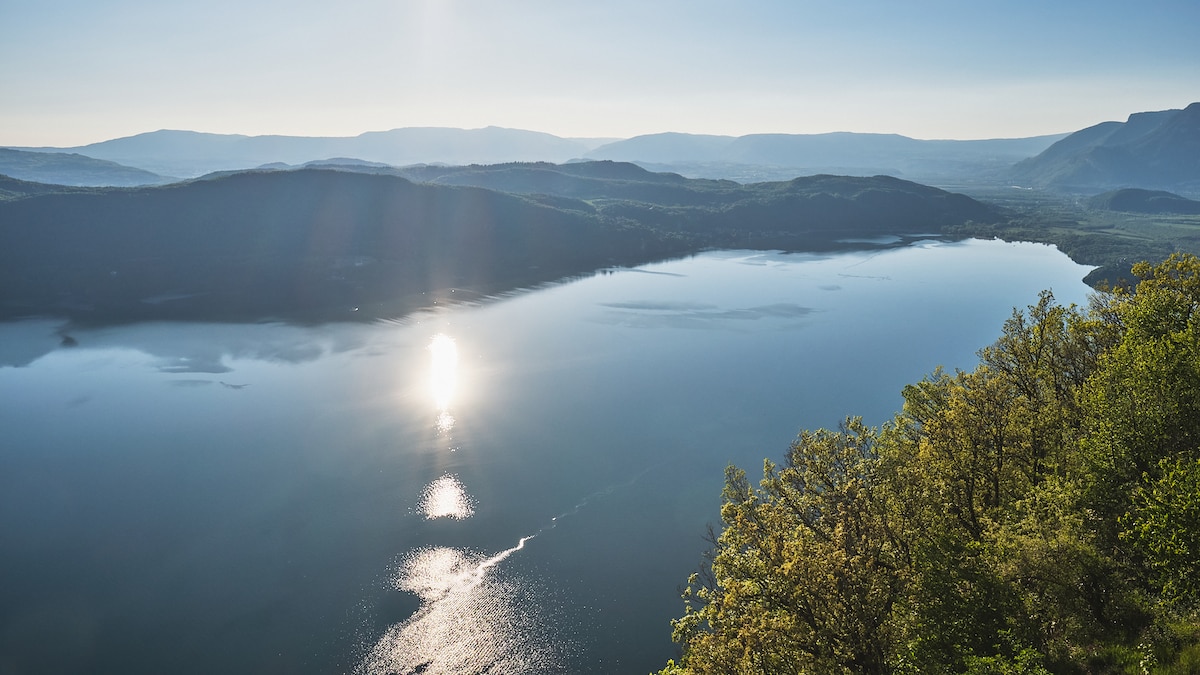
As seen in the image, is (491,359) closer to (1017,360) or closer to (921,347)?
(921,347)

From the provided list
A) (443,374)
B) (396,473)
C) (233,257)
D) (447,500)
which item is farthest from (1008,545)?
(233,257)

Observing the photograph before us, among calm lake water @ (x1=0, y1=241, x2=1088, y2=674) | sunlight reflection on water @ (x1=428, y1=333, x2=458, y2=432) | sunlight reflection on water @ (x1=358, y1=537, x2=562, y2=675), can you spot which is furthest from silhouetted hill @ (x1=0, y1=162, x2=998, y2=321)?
sunlight reflection on water @ (x1=358, y1=537, x2=562, y2=675)

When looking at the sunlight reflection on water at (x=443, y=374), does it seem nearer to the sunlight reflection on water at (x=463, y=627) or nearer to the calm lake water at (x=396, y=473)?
the calm lake water at (x=396, y=473)

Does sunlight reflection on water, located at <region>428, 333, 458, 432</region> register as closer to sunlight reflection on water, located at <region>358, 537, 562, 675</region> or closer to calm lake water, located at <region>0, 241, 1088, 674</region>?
calm lake water, located at <region>0, 241, 1088, 674</region>

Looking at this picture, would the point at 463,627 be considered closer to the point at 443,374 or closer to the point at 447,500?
the point at 447,500

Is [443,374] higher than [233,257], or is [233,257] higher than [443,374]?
[233,257]

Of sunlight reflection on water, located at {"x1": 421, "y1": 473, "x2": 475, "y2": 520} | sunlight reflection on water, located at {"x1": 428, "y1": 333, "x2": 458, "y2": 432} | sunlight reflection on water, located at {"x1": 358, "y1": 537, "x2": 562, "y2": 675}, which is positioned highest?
sunlight reflection on water, located at {"x1": 428, "y1": 333, "x2": 458, "y2": 432}
